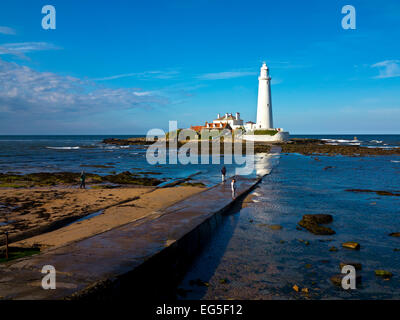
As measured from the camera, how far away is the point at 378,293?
7.49 m

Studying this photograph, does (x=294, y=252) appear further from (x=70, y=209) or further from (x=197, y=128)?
(x=197, y=128)

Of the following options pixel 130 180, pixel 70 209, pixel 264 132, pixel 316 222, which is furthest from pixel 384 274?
pixel 264 132

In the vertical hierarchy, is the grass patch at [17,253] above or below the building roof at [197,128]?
below

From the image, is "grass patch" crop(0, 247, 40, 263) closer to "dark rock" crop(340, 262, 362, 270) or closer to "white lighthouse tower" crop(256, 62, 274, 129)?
"dark rock" crop(340, 262, 362, 270)

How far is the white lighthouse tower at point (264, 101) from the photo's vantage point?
71.0 metres

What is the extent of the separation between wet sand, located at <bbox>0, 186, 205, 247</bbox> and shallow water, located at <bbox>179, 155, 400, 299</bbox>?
14.9 feet

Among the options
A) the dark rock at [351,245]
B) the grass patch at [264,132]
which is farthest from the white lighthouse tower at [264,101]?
the dark rock at [351,245]

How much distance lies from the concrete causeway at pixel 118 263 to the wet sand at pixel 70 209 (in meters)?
2.16

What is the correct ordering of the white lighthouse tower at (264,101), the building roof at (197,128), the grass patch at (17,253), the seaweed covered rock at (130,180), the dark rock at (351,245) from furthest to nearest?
1. the building roof at (197,128)
2. the white lighthouse tower at (264,101)
3. the seaweed covered rock at (130,180)
4. the dark rock at (351,245)
5. the grass patch at (17,253)

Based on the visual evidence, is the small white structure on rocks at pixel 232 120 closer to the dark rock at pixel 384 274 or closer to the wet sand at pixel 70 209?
the wet sand at pixel 70 209

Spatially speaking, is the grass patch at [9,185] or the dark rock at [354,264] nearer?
the dark rock at [354,264]

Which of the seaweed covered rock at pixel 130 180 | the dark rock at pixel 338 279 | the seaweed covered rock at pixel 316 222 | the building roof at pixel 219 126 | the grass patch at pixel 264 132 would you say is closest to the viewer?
the dark rock at pixel 338 279
